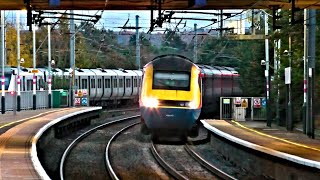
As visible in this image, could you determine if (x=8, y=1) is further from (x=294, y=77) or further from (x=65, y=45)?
(x=65, y=45)

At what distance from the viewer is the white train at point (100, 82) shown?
1941 inches


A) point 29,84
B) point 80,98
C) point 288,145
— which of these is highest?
point 29,84

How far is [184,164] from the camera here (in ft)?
73.6

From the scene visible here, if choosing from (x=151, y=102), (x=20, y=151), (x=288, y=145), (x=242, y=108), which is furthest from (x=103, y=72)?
(x=20, y=151)

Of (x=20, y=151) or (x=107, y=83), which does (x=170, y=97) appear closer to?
(x=20, y=151)

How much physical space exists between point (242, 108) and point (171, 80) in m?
12.7

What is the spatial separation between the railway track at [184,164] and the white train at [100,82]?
20541 millimetres

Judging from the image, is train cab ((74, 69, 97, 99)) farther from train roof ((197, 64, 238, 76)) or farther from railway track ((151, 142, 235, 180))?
railway track ((151, 142, 235, 180))

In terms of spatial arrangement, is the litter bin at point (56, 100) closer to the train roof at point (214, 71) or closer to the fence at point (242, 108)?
the train roof at point (214, 71)

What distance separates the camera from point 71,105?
163 feet

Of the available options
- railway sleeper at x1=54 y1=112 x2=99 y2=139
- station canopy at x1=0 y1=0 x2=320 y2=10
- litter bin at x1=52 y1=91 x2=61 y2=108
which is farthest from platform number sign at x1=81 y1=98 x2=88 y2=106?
station canopy at x1=0 y1=0 x2=320 y2=10

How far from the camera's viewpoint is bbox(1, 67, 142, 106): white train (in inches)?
1941

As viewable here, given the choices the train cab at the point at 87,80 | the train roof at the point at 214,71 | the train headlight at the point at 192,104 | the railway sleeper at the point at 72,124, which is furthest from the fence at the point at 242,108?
the train cab at the point at 87,80

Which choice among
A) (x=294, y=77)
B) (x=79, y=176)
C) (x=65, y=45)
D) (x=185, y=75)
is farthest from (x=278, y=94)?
(x=65, y=45)
